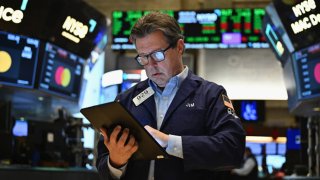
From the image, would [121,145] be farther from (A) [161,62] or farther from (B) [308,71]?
(B) [308,71]

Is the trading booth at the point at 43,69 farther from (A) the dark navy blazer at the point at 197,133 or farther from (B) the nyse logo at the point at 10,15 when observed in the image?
(A) the dark navy blazer at the point at 197,133

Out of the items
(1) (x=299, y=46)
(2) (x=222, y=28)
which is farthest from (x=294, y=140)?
(1) (x=299, y=46)

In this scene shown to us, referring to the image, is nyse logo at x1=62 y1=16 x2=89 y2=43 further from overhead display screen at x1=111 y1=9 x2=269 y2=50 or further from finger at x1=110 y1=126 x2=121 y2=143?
finger at x1=110 y1=126 x2=121 y2=143

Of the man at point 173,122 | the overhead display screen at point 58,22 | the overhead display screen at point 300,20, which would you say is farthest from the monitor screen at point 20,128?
the man at point 173,122

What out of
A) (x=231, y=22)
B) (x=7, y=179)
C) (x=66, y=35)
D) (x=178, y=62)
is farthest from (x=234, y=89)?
(x=178, y=62)

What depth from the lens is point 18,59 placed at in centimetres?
630

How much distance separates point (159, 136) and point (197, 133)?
0.17m

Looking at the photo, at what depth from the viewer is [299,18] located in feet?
18.6

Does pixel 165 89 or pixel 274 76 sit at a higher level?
pixel 274 76

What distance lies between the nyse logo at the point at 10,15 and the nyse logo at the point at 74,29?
2.31ft

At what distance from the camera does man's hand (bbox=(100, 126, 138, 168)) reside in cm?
185

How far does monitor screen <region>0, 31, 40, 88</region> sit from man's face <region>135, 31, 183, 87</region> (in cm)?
437

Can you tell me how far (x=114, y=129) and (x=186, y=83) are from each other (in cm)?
37

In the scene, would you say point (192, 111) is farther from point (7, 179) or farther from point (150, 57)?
point (7, 179)
